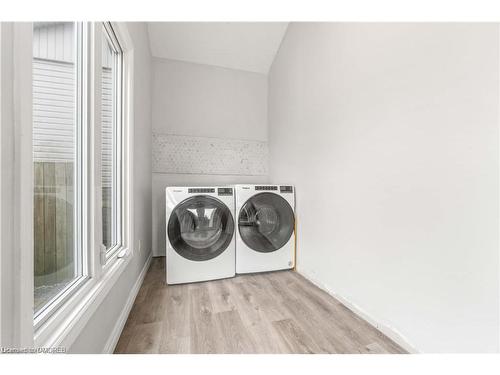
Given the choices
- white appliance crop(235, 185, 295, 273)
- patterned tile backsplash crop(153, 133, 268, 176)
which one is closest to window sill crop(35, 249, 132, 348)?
white appliance crop(235, 185, 295, 273)

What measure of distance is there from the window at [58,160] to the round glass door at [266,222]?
48.3 inches

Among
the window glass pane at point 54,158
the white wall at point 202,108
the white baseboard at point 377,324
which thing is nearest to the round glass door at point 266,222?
the white baseboard at point 377,324

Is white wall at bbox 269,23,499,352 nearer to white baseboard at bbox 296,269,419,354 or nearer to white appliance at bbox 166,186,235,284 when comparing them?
white baseboard at bbox 296,269,419,354

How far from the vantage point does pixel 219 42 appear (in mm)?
2236

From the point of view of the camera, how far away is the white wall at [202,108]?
2340 millimetres

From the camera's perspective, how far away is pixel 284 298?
4.74ft

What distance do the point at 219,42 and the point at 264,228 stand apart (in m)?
2.20

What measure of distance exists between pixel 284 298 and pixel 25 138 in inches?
62.8

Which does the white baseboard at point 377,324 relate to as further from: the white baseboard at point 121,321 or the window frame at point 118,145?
the window frame at point 118,145

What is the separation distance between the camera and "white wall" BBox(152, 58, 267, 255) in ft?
7.68

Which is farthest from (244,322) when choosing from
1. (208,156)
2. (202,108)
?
(202,108)

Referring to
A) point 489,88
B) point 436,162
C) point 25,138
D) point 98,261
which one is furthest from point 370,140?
point 98,261

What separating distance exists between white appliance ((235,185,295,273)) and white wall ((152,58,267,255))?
78 cm
